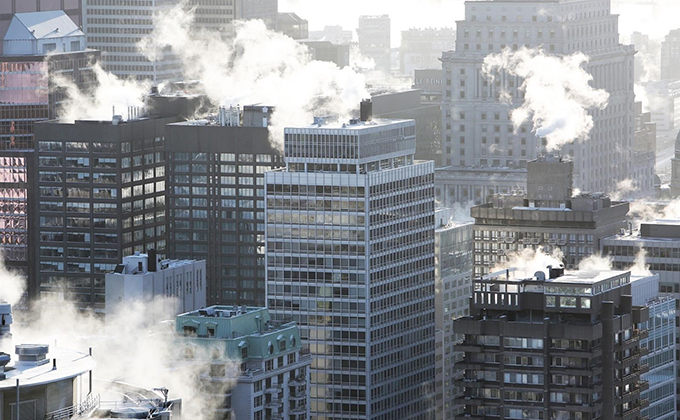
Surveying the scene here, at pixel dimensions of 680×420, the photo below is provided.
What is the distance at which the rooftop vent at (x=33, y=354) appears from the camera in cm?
14875

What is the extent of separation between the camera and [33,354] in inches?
5876

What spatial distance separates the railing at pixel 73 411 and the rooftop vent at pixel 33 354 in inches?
177

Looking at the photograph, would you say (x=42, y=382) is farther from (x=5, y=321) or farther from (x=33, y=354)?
(x=5, y=321)

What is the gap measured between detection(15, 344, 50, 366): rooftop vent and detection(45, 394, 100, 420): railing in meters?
4.48

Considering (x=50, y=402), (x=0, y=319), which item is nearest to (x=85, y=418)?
(x=50, y=402)

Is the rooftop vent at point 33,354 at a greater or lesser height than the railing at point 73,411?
greater

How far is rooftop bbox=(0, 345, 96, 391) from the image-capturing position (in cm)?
14438

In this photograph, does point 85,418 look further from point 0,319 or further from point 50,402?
point 0,319

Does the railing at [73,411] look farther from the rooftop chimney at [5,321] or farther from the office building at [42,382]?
the rooftop chimney at [5,321]

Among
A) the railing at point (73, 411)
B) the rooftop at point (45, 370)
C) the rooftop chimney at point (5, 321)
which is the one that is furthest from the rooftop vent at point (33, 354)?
the rooftop chimney at point (5, 321)

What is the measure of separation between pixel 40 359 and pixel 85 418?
6.77m

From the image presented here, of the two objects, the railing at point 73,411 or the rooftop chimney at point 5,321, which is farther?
the rooftop chimney at point 5,321

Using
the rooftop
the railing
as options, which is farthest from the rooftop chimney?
the railing

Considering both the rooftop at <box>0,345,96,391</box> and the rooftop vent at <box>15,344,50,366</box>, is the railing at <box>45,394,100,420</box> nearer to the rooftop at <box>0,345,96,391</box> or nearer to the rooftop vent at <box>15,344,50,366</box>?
the rooftop at <box>0,345,96,391</box>
